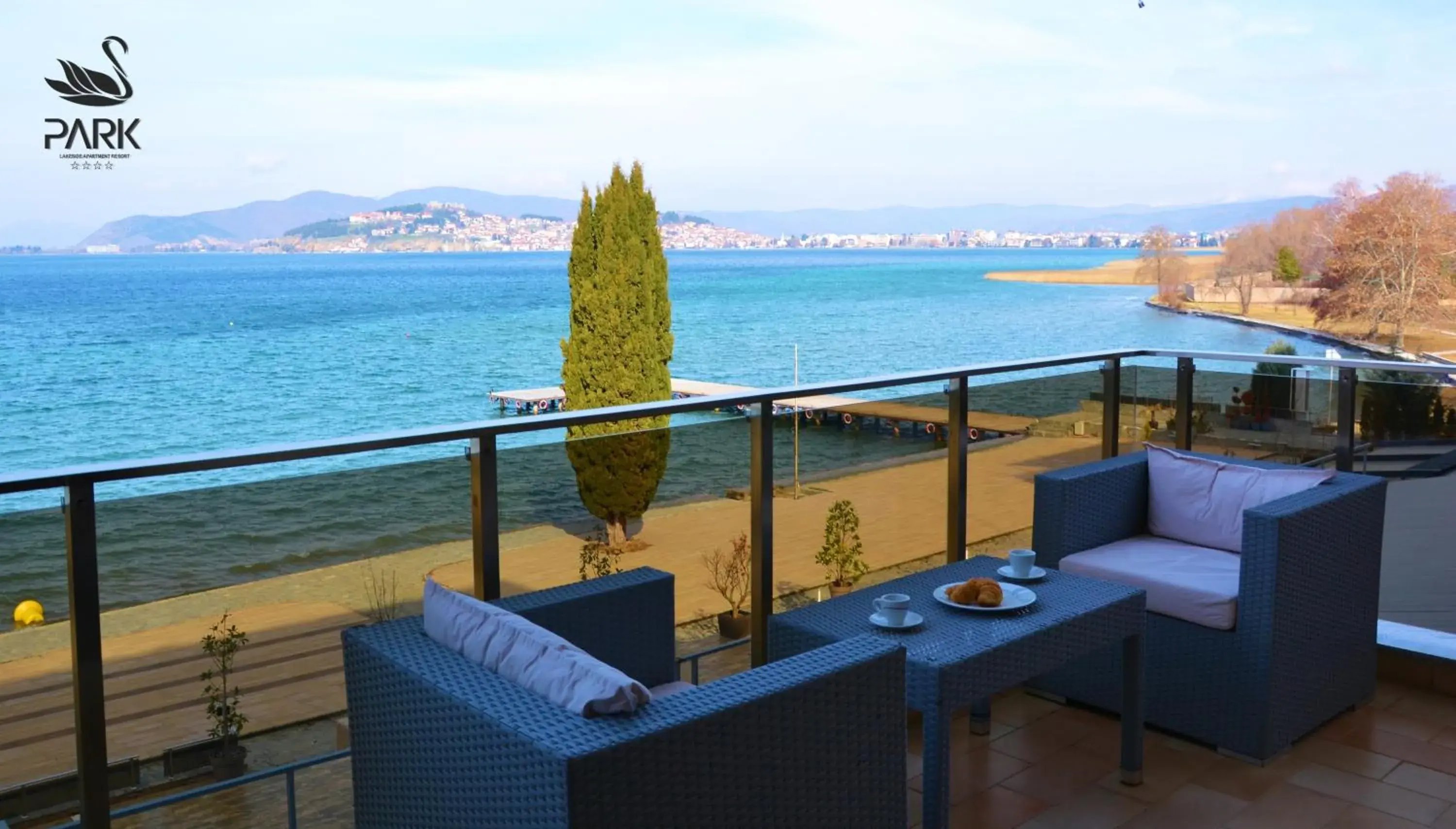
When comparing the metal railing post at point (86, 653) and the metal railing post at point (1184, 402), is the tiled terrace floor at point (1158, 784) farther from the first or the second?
the metal railing post at point (1184, 402)

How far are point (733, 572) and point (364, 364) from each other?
1984 inches

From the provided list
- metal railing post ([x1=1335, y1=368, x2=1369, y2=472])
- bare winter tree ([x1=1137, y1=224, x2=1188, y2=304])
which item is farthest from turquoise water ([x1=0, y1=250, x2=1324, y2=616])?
bare winter tree ([x1=1137, y1=224, x2=1188, y2=304])

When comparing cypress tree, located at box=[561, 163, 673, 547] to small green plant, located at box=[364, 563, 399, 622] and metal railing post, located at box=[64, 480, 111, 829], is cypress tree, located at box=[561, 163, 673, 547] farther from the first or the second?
metal railing post, located at box=[64, 480, 111, 829]

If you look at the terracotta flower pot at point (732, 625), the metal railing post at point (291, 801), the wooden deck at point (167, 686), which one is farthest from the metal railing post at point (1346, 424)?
the metal railing post at point (291, 801)

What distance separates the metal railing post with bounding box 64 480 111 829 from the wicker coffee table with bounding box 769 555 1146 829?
4.72 feet

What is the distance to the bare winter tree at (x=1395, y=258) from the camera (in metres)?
32.2

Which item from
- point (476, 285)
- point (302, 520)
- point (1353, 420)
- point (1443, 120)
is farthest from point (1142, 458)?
point (476, 285)

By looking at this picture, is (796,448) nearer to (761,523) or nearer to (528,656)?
(761,523)

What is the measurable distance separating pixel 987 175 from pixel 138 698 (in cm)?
6676

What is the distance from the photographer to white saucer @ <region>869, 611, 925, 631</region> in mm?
2658

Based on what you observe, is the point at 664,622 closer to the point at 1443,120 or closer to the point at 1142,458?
the point at 1142,458

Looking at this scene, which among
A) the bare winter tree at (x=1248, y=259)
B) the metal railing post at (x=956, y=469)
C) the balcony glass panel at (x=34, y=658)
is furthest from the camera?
the bare winter tree at (x=1248, y=259)

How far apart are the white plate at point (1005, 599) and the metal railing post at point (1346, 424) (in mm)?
1850

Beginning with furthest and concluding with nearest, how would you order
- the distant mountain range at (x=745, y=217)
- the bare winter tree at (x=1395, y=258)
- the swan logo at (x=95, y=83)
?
the distant mountain range at (x=745, y=217) → the swan logo at (x=95, y=83) → the bare winter tree at (x=1395, y=258)
